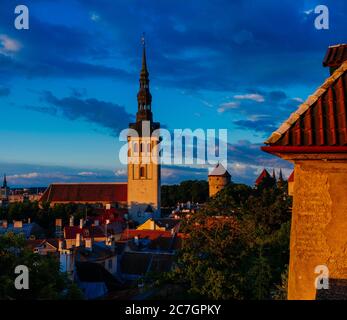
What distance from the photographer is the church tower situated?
9181 cm

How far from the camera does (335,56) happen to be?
29.1 ft

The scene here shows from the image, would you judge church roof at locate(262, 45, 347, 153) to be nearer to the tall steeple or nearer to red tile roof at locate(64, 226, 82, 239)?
red tile roof at locate(64, 226, 82, 239)

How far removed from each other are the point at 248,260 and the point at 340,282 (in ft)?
53.8

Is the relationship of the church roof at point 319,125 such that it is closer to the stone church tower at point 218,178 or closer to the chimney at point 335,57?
the chimney at point 335,57

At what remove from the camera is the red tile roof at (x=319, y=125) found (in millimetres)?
6922

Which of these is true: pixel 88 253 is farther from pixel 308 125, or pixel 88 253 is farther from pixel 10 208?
pixel 10 208

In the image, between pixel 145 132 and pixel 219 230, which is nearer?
pixel 219 230

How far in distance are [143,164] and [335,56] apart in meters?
85.4

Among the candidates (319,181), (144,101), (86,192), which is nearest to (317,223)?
(319,181)

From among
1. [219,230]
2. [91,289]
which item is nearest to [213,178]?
[91,289]

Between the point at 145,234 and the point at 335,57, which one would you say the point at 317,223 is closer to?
the point at 335,57

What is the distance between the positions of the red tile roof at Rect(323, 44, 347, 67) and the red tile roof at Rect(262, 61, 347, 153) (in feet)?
4.15
